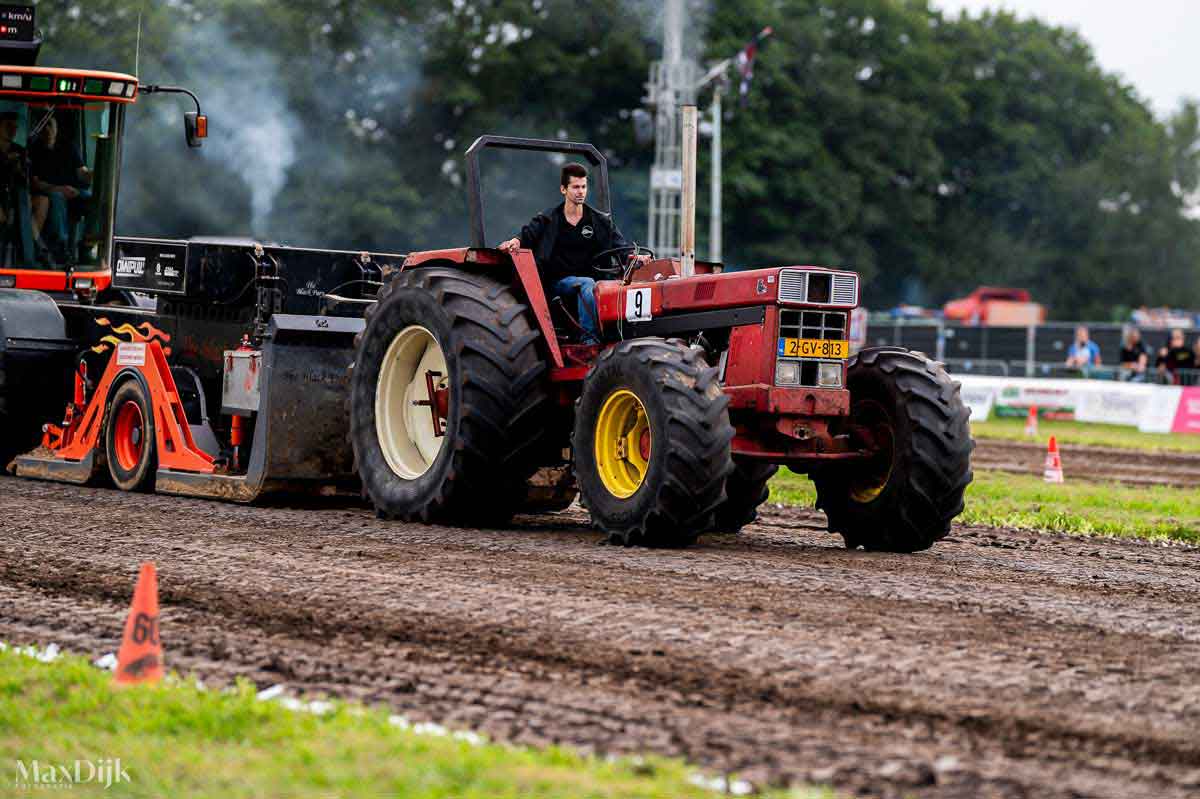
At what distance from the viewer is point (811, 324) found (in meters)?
10.2

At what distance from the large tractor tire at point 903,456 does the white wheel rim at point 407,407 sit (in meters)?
2.84

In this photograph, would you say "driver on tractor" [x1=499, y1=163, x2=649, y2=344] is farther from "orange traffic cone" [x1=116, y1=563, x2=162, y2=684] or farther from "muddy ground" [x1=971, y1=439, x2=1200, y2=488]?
"muddy ground" [x1=971, y1=439, x2=1200, y2=488]

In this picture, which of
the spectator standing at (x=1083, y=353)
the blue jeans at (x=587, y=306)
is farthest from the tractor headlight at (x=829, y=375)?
the spectator standing at (x=1083, y=353)

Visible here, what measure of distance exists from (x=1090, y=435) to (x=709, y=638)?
21.5m

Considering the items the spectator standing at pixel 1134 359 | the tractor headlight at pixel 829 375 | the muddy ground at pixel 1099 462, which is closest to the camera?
the tractor headlight at pixel 829 375

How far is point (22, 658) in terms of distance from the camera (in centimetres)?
646

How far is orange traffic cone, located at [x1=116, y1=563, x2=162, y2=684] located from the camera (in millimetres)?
5977

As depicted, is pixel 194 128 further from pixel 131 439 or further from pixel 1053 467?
pixel 1053 467

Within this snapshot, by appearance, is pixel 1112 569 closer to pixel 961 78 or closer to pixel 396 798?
pixel 396 798

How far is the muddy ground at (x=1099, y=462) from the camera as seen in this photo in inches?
766

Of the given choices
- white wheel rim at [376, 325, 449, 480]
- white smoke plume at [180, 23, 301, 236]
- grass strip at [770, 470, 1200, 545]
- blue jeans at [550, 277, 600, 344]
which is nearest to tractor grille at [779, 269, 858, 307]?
blue jeans at [550, 277, 600, 344]

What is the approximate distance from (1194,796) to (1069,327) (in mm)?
34864

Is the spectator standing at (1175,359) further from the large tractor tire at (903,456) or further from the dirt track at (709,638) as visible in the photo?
the large tractor tire at (903,456)

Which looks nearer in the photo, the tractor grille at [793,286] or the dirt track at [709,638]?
the dirt track at [709,638]
